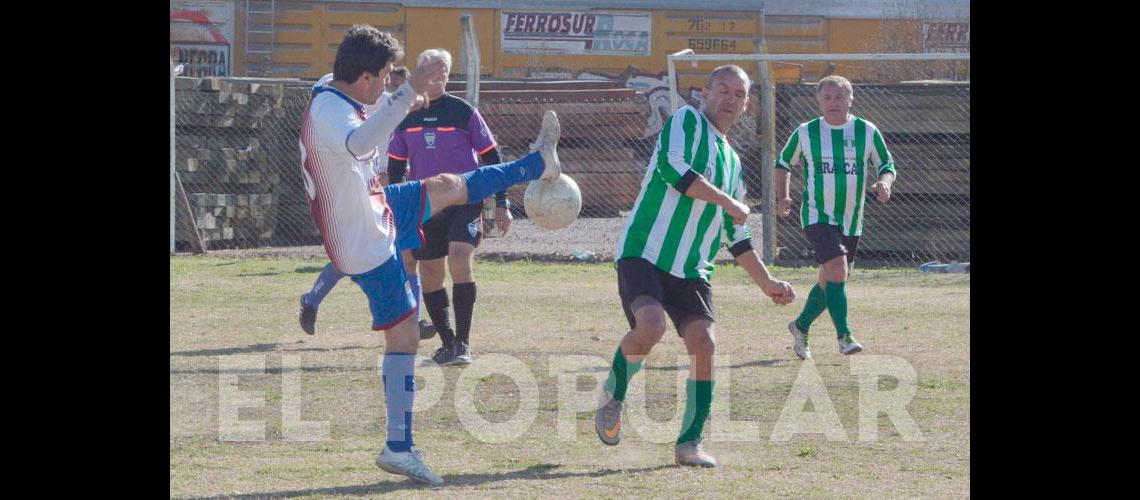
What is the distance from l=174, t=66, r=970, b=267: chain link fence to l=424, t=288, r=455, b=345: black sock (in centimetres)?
732

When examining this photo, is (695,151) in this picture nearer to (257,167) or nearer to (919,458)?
(919,458)

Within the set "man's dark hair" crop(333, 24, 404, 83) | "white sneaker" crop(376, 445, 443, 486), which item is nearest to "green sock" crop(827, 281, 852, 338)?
"white sneaker" crop(376, 445, 443, 486)

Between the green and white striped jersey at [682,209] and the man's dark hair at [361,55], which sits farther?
the green and white striped jersey at [682,209]

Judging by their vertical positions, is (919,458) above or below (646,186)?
below

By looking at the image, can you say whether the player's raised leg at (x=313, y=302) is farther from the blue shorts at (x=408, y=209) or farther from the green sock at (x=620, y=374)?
the green sock at (x=620, y=374)

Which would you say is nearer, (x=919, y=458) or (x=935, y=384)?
(x=919, y=458)

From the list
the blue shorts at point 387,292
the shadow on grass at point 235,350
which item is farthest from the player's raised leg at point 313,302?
the blue shorts at point 387,292

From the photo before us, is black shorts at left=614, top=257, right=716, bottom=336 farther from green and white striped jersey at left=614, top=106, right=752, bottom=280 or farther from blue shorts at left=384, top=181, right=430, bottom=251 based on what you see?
blue shorts at left=384, top=181, right=430, bottom=251

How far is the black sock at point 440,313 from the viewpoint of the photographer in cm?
916

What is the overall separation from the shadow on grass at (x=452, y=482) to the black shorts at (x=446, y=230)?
3.17 meters

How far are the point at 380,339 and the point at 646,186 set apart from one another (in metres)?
4.06

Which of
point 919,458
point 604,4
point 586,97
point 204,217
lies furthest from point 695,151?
point 604,4

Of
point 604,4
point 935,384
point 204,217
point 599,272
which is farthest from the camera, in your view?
point 604,4

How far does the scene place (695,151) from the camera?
638 cm
